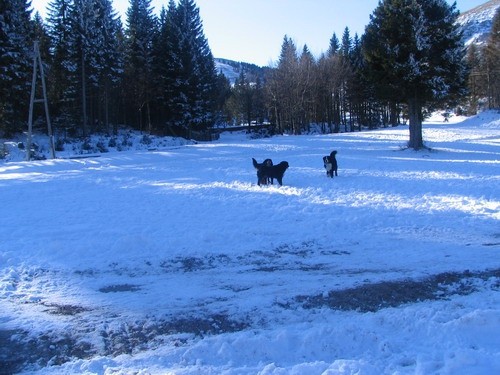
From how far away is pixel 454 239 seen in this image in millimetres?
7902

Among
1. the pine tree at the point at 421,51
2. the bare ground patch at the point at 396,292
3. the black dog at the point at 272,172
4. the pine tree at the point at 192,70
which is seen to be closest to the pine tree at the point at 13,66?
the pine tree at the point at 192,70

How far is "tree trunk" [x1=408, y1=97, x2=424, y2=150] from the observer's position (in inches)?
930

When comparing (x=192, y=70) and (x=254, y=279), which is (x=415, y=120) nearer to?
(x=254, y=279)

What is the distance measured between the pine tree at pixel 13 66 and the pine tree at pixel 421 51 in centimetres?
2659

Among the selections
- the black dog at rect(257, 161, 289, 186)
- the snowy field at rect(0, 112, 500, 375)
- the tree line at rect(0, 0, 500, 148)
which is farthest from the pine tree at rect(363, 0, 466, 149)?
the black dog at rect(257, 161, 289, 186)

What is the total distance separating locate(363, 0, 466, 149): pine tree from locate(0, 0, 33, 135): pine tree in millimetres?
26586

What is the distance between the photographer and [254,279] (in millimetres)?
6234

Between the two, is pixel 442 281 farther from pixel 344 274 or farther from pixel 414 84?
pixel 414 84

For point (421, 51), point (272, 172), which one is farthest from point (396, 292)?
point (421, 51)

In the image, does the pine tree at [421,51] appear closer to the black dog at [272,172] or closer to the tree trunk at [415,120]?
the tree trunk at [415,120]

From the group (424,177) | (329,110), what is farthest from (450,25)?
(329,110)

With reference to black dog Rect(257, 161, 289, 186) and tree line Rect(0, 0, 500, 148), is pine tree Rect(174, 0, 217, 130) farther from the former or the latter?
black dog Rect(257, 161, 289, 186)

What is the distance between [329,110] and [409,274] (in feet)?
189

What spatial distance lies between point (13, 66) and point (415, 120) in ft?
97.4
